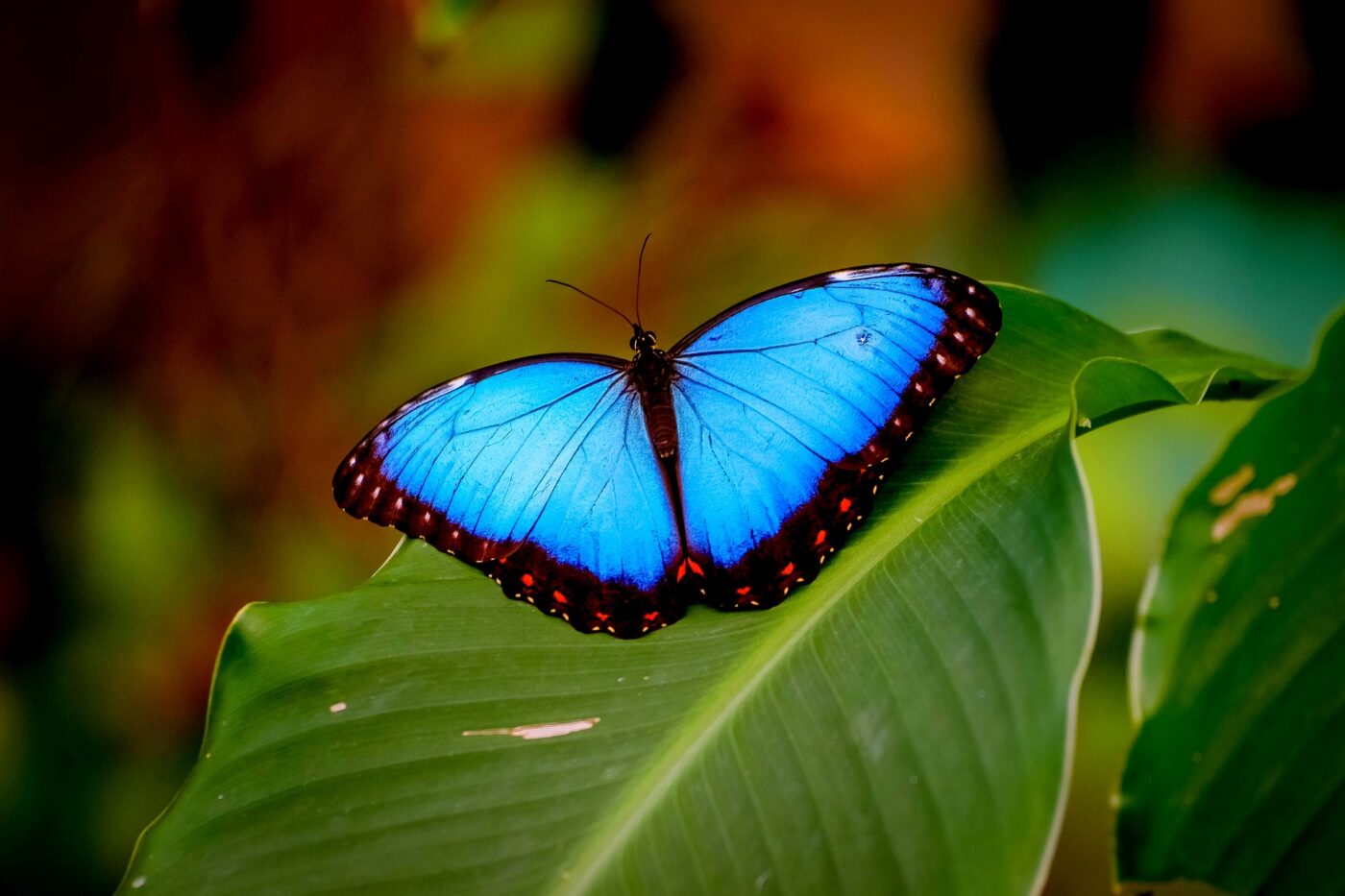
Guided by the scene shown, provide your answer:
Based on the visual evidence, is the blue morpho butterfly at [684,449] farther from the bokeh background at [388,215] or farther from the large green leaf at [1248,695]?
the bokeh background at [388,215]

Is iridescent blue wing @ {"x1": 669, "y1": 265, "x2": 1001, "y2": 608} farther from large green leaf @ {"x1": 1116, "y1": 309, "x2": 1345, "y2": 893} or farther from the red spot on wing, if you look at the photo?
large green leaf @ {"x1": 1116, "y1": 309, "x2": 1345, "y2": 893}

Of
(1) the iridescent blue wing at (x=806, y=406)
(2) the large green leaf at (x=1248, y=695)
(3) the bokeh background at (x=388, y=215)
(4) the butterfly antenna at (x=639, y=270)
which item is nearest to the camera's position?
(2) the large green leaf at (x=1248, y=695)

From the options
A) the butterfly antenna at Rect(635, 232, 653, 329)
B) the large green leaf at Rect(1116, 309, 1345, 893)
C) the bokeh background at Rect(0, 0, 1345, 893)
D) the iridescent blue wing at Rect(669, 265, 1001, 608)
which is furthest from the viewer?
the butterfly antenna at Rect(635, 232, 653, 329)

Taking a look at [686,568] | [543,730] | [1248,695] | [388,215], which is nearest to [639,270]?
[388,215]

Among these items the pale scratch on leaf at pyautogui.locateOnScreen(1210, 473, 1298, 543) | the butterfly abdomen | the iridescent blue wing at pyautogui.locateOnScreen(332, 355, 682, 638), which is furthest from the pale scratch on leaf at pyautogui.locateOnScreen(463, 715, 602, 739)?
the pale scratch on leaf at pyautogui.locateOnScreen(1210, 473, 1298, 543)

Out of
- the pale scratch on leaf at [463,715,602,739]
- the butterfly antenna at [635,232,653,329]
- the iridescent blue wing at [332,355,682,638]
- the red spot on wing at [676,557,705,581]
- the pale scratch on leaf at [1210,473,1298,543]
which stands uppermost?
the butterfly antenna at [635,232,653,329]

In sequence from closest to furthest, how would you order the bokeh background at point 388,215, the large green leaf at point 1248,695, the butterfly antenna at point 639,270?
the large green leaf at point 1248,695
the bokeh background at point 388,215
the butterfly antenna at point 639,270

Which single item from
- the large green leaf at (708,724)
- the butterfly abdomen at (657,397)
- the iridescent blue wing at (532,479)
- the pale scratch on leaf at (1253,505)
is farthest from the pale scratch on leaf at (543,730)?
the pale scratch on leaf at (1253,505)
